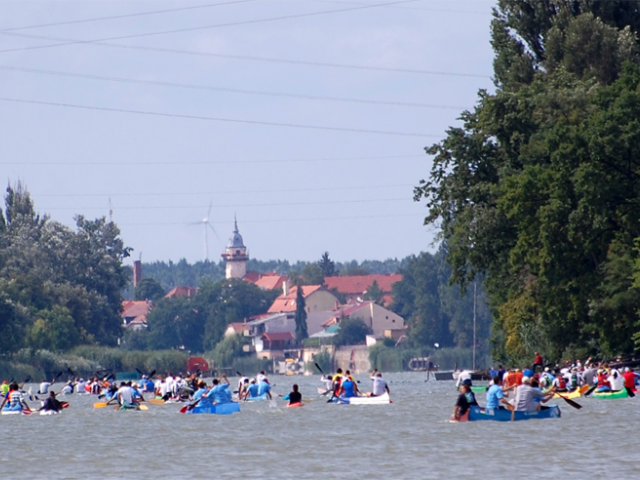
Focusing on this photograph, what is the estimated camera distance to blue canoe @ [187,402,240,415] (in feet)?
166

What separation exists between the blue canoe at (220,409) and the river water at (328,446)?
29 centimetres

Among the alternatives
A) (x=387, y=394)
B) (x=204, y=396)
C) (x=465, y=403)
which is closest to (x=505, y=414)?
(x=465, y=403)

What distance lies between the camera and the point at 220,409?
50969 millimetres

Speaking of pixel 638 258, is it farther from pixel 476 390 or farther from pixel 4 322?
pixel 4 322

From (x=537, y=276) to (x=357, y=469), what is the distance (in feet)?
109

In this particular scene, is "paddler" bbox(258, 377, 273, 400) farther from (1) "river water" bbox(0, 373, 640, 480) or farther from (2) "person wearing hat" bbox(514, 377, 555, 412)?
(2) "person wearing hat" bbox(514, 377, 555, 412)

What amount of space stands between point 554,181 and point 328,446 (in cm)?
2574

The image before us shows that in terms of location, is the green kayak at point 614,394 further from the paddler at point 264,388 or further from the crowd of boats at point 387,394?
the paddler at point 264,388

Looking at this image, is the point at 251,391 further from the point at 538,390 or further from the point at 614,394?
the point at 538,390

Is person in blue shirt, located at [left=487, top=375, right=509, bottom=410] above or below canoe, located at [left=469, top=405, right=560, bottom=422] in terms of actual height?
above

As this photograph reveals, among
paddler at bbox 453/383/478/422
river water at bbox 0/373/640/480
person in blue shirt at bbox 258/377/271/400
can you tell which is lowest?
river water at bbox 0/373/640/480

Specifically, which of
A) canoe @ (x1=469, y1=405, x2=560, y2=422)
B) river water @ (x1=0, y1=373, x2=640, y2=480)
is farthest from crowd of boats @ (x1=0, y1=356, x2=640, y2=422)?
river water @ (x1=0, y1=373, x2=640, y2=480)

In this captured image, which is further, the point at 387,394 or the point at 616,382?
the point at 387,394

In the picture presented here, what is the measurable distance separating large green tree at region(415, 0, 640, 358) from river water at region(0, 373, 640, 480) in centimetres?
956
